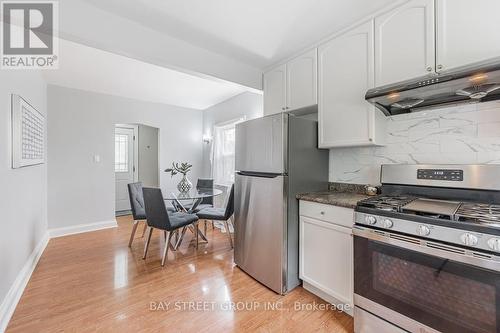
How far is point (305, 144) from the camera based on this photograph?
7.02 ft


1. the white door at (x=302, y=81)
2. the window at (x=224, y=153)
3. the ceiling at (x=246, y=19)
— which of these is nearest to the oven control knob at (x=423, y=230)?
the white door at (x=302, y=81)

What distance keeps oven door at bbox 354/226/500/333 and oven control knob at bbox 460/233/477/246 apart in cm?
5

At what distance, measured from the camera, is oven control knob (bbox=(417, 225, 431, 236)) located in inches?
47.4

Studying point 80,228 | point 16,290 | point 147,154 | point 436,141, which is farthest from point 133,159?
point 436,141

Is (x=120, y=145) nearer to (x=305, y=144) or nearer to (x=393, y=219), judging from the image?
(x=305, y=144)

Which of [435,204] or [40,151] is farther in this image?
[40,151]

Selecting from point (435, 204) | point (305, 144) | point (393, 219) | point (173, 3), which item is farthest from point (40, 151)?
point (435, 204)

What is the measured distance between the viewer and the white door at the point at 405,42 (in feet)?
4.96

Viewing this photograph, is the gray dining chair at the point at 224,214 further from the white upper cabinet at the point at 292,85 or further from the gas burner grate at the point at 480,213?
the gas burner grate at the point at 480,213

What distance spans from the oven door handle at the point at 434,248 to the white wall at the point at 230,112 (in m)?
2.51

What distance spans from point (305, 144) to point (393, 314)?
4.53 feet

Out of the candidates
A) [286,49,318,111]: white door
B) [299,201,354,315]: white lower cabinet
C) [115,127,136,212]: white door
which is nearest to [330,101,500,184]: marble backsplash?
[299,201,354,315]: white lower cabinet

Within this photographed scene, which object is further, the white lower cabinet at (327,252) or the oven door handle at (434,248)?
the white lower cabinet at (327,252)

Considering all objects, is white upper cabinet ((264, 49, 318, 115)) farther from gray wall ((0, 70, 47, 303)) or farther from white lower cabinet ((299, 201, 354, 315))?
gray wall ((0, 70, 47, 303))
